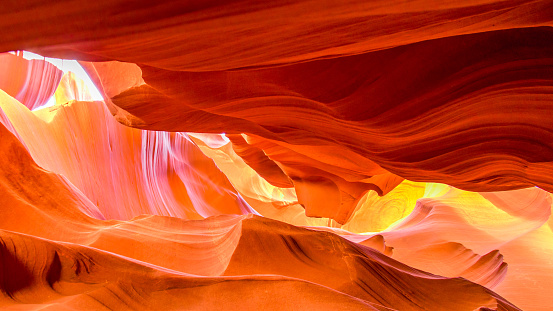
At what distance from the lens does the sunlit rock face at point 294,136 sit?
109 centimetres

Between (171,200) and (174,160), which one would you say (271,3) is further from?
(174,160)

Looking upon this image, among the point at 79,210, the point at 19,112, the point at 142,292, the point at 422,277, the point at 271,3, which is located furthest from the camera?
the point at 19,112

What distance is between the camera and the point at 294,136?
267 cm

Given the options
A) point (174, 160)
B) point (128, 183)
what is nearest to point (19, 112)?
point (128, 183)

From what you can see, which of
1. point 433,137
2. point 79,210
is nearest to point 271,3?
point 433,137

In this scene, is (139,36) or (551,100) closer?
(139,36)

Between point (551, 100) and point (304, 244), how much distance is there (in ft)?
3.81

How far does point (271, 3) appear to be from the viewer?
102cm

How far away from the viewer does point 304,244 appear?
1.97m

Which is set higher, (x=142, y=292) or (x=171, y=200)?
(x=142, y=292)

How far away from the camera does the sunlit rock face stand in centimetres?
109

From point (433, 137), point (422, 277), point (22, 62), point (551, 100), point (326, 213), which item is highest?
point (22, 62)

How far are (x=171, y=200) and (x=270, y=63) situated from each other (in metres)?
3.21

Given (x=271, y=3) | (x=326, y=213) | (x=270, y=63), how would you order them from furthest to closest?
1. (x=326, y=213)
2. (x=270, y=63)
3. (x=271, y=3)
